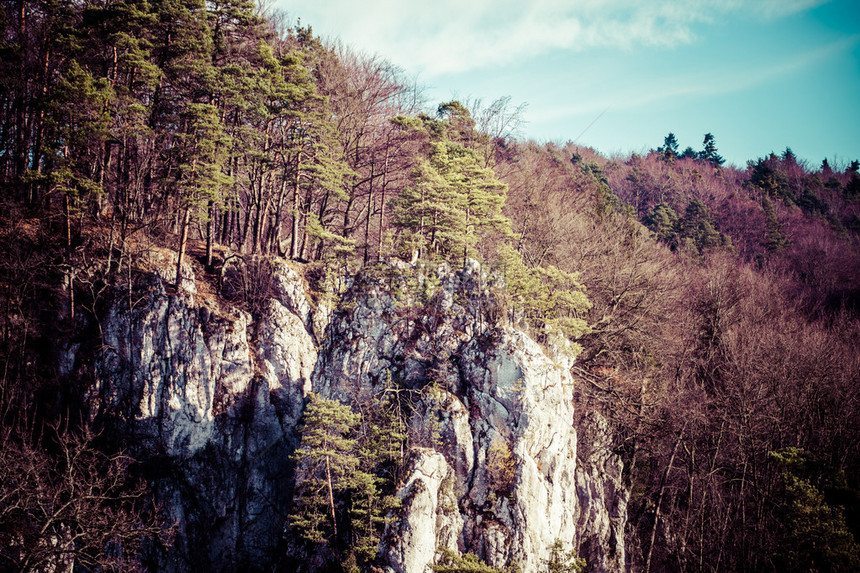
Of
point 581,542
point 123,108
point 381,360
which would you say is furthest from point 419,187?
point 581,542

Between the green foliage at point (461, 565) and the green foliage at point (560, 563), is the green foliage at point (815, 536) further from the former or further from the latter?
the green foliage at point (461, 565)

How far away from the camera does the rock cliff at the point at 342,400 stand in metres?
15.6

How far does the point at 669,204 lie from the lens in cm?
5272

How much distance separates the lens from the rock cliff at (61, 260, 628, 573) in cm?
1562

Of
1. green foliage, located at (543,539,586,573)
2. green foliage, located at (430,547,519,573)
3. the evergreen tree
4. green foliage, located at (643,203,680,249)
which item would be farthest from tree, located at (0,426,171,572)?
the evergreen tree

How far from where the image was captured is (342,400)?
17.8m

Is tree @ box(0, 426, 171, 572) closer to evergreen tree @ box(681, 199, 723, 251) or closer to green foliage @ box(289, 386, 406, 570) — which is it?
green foliage @ box(289, 386, 406, 570)

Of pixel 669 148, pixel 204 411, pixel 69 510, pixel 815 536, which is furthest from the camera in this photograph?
pixel 669 148

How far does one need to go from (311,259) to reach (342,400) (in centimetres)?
881

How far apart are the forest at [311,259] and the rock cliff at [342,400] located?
3.88 ft

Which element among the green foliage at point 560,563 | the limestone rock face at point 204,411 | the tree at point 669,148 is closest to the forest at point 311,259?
the limestone rock face at point 204,411

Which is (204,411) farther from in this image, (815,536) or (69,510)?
(815,536)

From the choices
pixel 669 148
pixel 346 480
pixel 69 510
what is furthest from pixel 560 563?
pixel 669 148

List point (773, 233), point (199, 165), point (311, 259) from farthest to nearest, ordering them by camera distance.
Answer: point (773, 233) < point (311, 259) < point (199, 165)
